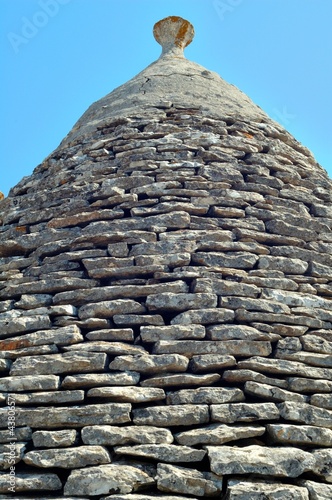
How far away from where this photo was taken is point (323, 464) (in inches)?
112

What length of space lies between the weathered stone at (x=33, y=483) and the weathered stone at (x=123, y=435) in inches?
8.9

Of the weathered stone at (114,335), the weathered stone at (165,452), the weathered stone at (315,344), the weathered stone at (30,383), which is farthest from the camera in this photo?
the weathered stone at (315,344)

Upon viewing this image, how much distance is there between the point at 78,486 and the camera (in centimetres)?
264

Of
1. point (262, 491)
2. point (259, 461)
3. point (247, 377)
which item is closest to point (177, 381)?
point (247, 377)

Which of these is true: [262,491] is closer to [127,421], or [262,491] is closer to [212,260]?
[127,421]

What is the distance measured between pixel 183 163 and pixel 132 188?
445mm

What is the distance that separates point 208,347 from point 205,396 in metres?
0.31

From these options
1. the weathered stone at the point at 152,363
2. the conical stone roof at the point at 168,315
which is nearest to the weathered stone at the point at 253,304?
the conical stone roof at the point at 168,315

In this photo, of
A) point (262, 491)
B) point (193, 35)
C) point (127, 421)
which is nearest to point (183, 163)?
point (127, 421)

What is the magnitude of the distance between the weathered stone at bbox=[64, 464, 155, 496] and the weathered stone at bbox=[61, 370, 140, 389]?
0.47 m

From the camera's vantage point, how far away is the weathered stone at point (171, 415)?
289 centimetres

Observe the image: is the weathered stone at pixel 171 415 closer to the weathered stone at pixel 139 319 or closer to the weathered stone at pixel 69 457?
the weathered stone at pixel 69 457

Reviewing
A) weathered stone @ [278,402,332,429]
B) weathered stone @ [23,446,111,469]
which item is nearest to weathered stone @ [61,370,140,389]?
weathered stone @ [23,446,111,469]

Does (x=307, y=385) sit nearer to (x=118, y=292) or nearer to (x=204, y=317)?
(x=204, y=317)
